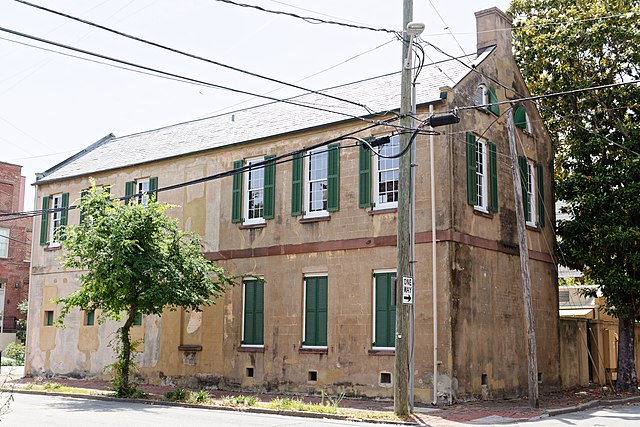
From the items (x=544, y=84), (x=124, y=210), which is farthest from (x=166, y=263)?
(x=544, y=84)

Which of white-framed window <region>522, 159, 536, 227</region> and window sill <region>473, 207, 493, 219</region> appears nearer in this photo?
window sill <region>473, 207, 493, 219</region>

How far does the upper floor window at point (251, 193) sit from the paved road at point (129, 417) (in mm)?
7301

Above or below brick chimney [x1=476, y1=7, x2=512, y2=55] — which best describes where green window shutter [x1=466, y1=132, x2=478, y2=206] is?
below

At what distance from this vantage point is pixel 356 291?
20.8 m

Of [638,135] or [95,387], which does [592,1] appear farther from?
[95,387]

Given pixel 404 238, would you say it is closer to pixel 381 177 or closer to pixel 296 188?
pixel 381 177

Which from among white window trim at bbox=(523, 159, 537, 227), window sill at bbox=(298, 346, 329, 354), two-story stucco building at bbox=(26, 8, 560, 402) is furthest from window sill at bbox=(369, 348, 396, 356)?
white window trim at bbox=(523, 159, 537, 227)

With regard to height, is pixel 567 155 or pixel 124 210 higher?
pixel 567 155

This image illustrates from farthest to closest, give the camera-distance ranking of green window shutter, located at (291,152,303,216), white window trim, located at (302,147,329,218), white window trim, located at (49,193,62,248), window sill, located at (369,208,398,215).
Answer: white window trim, located at (49,193,62,248), green window shutter, located at (291,152,303,216), white window trim, located at (302,147,329,218), window sill, located at (369,208,398,215)

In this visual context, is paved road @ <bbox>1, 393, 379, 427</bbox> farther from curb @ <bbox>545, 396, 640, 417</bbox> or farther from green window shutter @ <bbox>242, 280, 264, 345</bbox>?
curb @ <bbox>545, 396, 640, 417</bbox>

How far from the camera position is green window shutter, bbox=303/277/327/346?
21.6 meters

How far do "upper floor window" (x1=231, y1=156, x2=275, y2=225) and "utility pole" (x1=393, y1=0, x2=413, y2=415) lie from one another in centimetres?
793

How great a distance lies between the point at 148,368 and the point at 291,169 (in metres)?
8.76

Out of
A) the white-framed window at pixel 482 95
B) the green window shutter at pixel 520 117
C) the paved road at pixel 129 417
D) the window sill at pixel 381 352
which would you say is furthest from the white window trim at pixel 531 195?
the paved road at pixel 129 417
